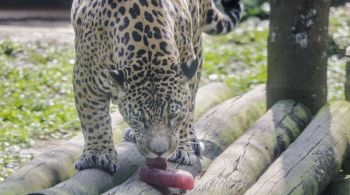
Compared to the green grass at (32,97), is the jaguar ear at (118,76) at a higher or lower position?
higher

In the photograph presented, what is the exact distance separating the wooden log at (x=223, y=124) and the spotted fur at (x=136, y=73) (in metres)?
0.16

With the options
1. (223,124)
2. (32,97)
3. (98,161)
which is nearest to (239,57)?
(32,97)

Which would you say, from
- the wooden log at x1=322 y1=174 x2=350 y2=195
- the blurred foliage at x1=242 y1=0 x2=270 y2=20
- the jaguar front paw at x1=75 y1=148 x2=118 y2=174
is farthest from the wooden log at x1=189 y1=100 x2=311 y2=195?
the blurred foliage at x1=242 y1=0 x2=270 y2=20

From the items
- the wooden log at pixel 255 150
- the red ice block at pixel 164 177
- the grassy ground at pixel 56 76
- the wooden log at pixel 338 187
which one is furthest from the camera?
the grassy ground at pixel 56 76

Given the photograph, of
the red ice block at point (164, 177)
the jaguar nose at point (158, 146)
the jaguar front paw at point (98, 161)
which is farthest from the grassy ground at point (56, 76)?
the jaguar nose at point (158, 146)

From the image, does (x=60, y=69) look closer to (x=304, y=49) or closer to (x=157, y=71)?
(x=304, y=49)

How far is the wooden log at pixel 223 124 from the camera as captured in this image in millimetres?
6890

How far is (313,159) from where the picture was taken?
692 cm

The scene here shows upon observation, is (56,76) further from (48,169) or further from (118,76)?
(118,76)

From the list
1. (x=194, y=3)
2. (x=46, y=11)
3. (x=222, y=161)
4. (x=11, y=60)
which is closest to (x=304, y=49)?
(x=194, y=3)

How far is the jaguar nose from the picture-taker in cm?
580

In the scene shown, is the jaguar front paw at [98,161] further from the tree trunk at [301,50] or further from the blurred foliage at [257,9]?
the blurred foliage at [257,9]

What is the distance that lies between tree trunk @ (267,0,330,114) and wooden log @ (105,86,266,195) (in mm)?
336

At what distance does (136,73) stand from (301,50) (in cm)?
316
